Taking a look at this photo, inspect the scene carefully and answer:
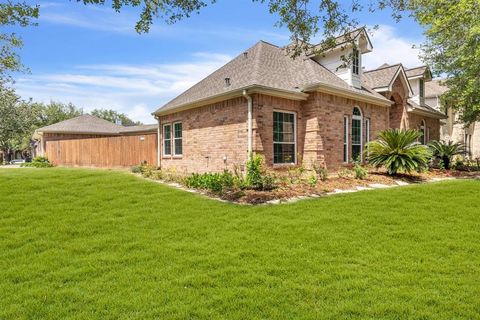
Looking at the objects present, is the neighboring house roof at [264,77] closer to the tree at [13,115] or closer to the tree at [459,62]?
the tree at [459,62]

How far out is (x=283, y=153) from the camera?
12297mm

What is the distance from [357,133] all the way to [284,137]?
4504mm

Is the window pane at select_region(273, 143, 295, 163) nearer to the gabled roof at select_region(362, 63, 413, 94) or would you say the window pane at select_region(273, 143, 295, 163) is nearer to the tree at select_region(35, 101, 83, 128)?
the gabled roof at select_region(362, 63, 413, 94)

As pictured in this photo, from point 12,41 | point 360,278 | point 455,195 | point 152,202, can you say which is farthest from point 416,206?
point 12,41

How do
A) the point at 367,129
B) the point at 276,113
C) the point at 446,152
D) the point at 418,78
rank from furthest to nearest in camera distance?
the point at 418,78 → the point at 446,152 → the point at 367,129 → the point at 276,113

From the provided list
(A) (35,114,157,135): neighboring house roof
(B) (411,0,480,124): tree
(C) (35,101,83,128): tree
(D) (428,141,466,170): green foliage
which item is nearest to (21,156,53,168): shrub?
(A) (35,114,157,135): neighboring house roof

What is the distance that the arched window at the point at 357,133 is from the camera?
47.3 ft

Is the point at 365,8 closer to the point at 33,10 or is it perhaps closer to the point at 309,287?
the point at 309,287

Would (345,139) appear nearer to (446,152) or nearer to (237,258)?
(446,152)

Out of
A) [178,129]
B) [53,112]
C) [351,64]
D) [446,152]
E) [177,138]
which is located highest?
[53,112]

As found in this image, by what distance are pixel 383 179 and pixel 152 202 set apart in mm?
8687

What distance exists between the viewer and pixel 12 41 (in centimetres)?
1206

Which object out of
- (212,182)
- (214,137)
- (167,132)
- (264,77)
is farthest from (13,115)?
(212,182)

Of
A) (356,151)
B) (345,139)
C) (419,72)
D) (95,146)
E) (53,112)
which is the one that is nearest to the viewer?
(345,139)
